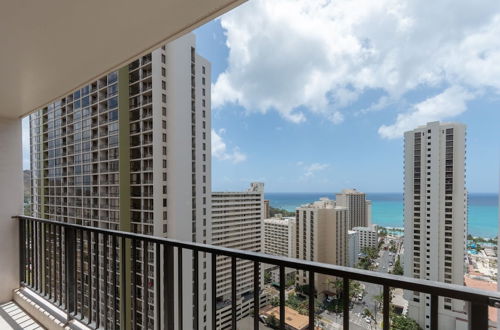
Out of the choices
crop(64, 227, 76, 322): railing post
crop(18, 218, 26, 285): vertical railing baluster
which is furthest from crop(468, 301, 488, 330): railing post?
crop(18, 218, 26, 285): vertical railing baluster

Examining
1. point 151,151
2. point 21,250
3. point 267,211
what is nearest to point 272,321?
point 21,250

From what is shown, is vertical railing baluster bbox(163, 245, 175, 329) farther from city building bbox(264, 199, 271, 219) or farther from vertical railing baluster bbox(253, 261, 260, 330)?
city building bbox(264, 199, 271, 219)

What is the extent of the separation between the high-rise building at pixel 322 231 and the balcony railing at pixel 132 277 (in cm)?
320

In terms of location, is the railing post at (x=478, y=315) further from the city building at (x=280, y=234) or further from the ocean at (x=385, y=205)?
the city building at (x=280, y=234)

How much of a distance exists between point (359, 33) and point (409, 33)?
4.04 feet

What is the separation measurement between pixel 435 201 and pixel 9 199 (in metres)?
4.64

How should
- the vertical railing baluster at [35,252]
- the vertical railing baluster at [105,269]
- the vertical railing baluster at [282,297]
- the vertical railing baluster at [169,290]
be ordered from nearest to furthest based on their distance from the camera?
the vertical railing baluster at [282,297] → the vertical railing baluster at [169,290] → the vertical railing baluster at [105,269] → the vertical railing baluster at [35,252]

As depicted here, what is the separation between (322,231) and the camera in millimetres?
4957

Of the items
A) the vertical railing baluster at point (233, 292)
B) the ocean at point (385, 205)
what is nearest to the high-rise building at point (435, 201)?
the ocean at point (385, 205)

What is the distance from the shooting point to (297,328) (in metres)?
1.23

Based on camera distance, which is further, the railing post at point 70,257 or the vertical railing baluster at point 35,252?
the vertical railing baluster at point 35,252

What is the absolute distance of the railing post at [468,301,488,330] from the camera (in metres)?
0.69

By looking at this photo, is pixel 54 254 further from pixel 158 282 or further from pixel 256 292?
pixel 256 292

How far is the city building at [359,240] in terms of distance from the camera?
3879 millimetres
